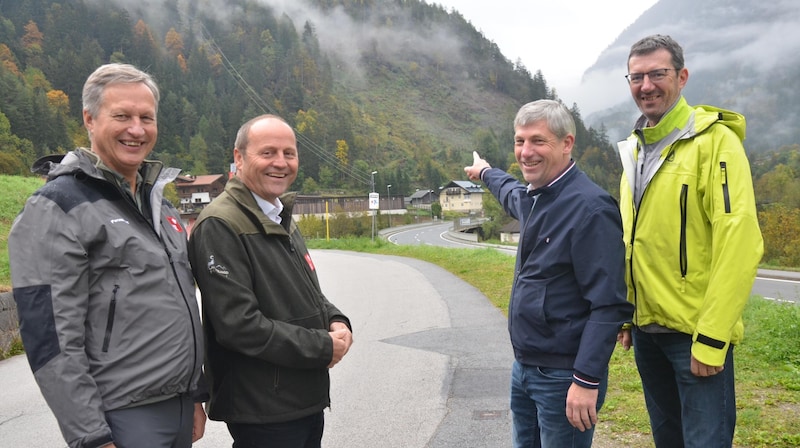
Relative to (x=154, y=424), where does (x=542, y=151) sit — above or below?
above

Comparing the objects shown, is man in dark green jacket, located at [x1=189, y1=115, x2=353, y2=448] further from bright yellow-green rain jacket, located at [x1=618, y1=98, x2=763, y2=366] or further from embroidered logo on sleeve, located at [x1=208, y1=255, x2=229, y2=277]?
bright yellow-green rain jacket, located at [x1=618, y1=98, x2=763, y2=366]

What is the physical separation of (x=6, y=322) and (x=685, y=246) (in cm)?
847

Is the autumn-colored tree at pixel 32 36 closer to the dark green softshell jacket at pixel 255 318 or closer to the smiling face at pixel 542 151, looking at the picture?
the dark green softshell jacket at pixel 255 318

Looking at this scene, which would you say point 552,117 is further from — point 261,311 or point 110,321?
point 110,321

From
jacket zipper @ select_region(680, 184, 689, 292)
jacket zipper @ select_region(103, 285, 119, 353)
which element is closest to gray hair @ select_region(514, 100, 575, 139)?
jacket zipper @ select_region(680, 184, 689, 292)

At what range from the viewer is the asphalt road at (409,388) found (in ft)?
14.5

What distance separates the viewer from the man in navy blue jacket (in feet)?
7.68

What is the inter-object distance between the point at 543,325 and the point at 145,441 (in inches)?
65.1

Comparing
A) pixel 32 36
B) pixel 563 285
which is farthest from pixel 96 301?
pixel 32 36

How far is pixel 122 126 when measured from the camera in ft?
7.06

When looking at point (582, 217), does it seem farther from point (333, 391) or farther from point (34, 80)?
point (34, 80)

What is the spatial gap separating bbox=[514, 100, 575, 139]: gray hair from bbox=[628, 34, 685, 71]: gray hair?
18.2 inches

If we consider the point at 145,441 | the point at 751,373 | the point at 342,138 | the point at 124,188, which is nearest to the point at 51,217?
the point at 124,188

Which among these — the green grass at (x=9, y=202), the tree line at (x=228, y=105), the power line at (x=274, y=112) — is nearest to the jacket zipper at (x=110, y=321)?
the green grass at (x=9, y=202)
